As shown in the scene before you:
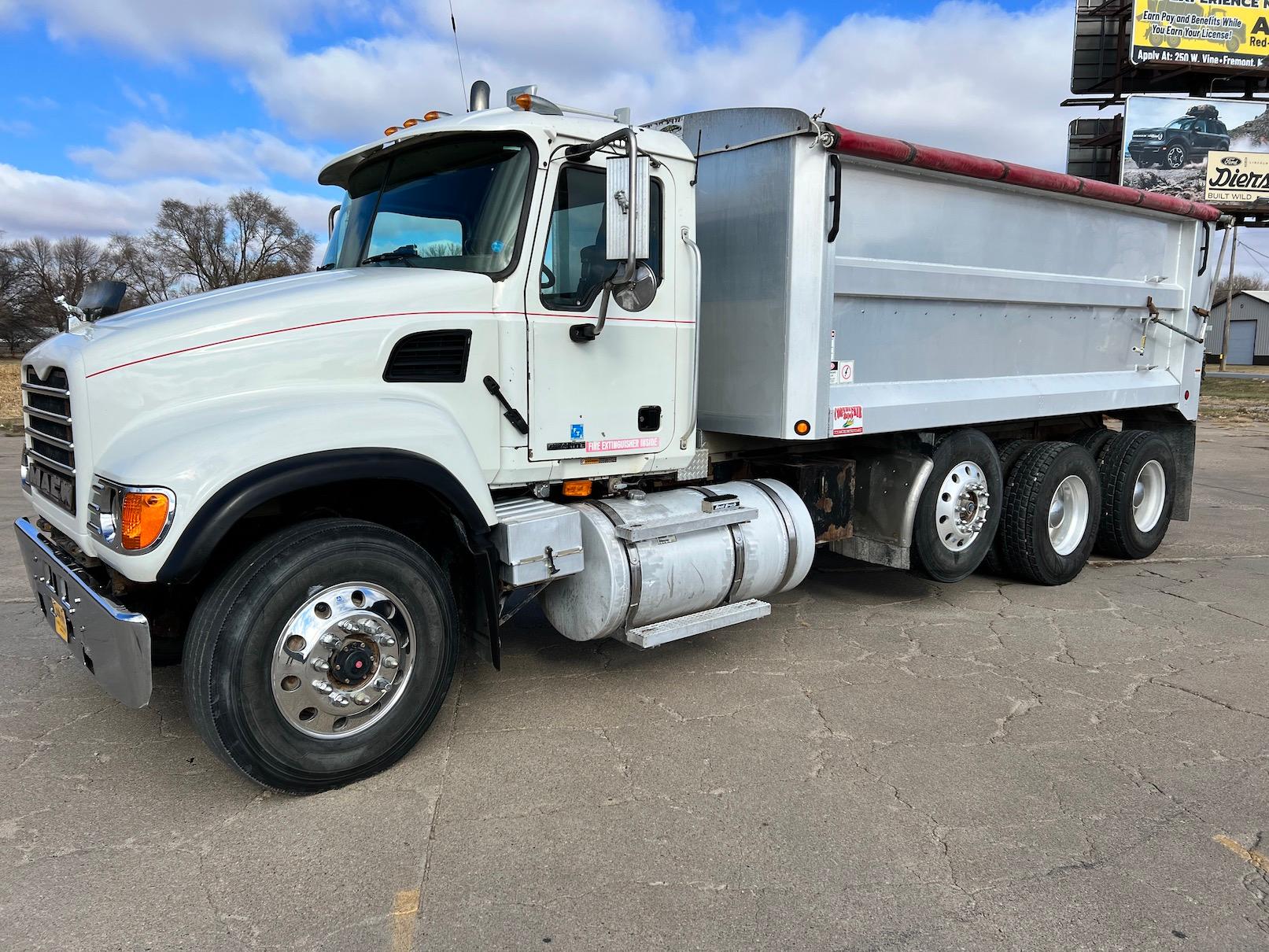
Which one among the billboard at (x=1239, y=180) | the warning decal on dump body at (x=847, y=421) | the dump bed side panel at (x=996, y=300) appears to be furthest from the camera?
the billboard at (x=1239, y=180)

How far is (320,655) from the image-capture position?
3.40 meters

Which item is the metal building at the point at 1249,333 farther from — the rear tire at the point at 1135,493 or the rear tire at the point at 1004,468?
the rear tire at the point at 1004,468

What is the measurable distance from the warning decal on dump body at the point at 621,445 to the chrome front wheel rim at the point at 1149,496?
5.15 meters

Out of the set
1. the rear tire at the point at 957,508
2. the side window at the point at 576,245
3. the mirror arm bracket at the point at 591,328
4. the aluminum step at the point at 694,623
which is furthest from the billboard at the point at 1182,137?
the mirror arm bracket at the point at 591,328

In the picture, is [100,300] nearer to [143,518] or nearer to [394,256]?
[394,256]

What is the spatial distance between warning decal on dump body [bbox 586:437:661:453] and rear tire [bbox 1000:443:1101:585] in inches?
127

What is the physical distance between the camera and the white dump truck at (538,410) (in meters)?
3.28

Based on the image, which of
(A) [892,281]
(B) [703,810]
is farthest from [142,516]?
(A) [892,281]

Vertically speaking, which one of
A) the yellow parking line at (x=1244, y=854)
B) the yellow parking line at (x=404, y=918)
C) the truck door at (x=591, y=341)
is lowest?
the yellow parking line at (x=1244, y=854)

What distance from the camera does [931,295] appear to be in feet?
18.0

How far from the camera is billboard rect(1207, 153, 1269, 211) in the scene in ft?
112

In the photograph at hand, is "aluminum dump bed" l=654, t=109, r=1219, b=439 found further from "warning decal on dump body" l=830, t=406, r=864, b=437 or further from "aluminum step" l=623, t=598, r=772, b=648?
"aluminum step" l=623, t=598, r=772, b=648

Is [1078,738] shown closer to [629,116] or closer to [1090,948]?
[1090,948]

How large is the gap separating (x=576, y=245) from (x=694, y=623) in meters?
1.92
